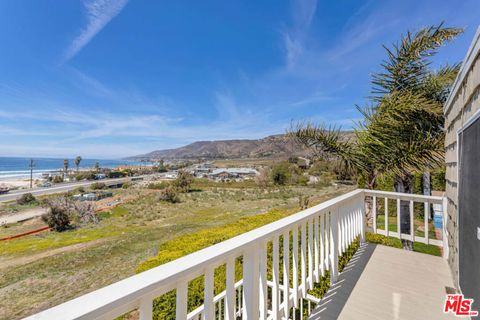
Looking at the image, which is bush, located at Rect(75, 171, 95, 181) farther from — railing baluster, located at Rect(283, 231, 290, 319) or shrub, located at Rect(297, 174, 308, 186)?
railing baluster, located at Rect(283, 231, 290, 319)

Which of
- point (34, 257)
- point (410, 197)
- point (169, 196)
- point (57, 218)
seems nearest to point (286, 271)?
point (410, 197)

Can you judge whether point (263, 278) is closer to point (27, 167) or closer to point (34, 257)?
point (34, 257)

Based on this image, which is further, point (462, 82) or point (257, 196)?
point (257, 196)

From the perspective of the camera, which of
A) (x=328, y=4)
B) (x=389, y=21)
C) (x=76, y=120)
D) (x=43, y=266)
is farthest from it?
(x=76, y=120)

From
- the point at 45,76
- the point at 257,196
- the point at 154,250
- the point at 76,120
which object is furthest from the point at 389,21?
the point at 76,120

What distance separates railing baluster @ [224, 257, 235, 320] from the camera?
0.99 meters

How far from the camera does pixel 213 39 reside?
923cm

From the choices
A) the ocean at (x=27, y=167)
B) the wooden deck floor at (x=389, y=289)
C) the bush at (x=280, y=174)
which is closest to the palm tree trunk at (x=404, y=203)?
the wooden deck floor at (x=389, y=289)

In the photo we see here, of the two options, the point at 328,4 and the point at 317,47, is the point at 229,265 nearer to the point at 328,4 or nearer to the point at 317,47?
the point at 328,4

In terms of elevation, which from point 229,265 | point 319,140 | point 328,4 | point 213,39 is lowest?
point 229,265

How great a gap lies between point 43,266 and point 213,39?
9.01 meters

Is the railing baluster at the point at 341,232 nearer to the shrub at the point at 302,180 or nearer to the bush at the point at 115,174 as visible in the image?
the shrub at the point at 302,180

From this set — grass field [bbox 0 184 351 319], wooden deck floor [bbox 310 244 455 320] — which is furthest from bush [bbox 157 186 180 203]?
wooden deck floor [bbox 310 244 455 320]

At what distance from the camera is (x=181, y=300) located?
768mm
